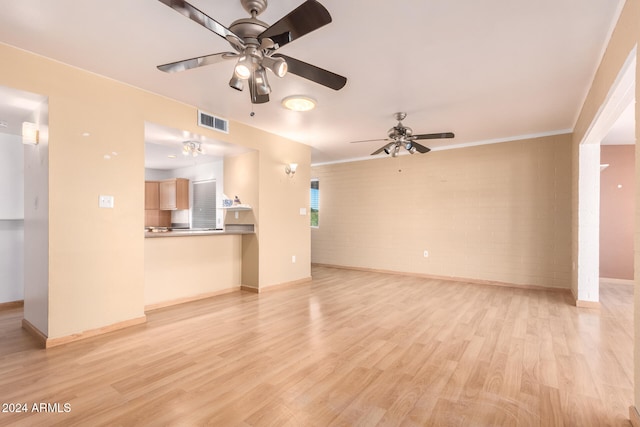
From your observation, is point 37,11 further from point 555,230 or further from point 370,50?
point 555,230

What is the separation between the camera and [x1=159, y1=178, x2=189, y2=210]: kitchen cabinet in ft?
25.1

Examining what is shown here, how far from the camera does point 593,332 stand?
329 centimetres

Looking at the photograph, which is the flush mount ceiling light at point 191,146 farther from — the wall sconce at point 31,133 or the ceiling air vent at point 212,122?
the wall sconce at point 31,133

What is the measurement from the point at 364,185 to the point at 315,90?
13.5 feet

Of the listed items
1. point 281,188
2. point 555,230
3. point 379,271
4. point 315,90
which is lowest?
point 379,271

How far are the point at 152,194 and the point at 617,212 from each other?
34.3 feet

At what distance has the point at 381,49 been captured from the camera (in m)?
2.67

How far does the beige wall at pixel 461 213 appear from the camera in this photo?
5.28m

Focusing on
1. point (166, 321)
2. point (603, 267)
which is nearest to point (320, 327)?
Result: point (166, 321)

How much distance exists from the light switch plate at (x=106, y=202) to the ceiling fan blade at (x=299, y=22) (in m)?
2.52

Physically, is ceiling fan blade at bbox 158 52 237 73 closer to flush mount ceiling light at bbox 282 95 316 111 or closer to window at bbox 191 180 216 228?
flush mount ceiling light at bbox 282 95 316 111

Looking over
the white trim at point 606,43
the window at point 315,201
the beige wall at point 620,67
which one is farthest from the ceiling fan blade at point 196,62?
the window at point 315,201

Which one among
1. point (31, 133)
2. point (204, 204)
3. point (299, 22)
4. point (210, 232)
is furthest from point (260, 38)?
point (204, 204)

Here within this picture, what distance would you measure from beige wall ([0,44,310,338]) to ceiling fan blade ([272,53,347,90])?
7.35 ft
